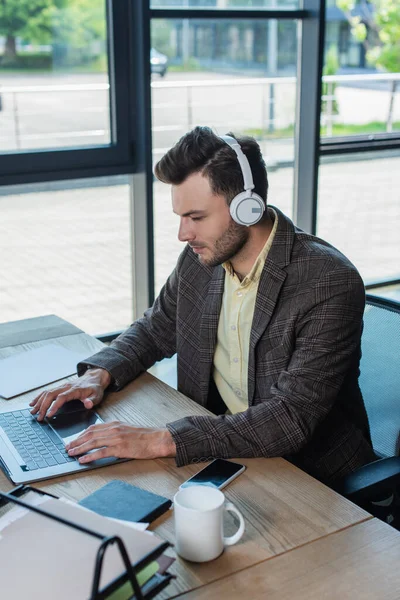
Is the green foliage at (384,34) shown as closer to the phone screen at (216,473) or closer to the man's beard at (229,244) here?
the man's beard at (229,244)

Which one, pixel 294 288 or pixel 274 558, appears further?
pixel 294 288

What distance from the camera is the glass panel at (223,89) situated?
10.3 feet

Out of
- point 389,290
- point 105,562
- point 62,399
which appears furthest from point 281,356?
point 389,290

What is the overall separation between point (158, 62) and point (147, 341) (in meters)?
1.55

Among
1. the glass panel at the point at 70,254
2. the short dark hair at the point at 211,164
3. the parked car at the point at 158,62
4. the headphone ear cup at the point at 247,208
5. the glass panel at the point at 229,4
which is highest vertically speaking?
the glass panel at the point at 229,4

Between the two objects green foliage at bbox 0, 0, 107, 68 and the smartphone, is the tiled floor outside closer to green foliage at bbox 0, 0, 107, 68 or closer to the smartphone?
green foliage at bbox 0, 0, 107, 68

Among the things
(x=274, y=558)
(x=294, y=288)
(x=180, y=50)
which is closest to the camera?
(x=274, y=558)

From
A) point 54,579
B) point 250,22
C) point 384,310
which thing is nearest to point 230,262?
point 384,310

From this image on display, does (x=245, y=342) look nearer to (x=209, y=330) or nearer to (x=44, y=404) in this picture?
(x=209, y=330)

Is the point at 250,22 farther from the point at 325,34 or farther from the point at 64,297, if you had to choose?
the point at 64,297

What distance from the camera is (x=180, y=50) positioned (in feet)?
10.3

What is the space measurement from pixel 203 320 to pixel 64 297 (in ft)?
5.37

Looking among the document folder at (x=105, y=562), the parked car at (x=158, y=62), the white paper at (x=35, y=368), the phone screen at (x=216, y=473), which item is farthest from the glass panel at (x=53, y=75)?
the document folder at (x=105, y=562)

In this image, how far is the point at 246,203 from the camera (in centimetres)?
163
